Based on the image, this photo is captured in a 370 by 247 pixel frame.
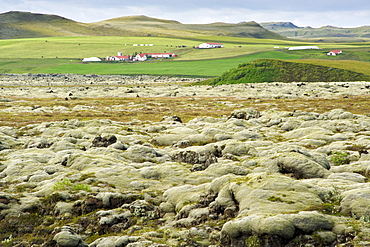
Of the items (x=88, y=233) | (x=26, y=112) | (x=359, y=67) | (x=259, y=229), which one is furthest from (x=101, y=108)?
(x=359, y=67)

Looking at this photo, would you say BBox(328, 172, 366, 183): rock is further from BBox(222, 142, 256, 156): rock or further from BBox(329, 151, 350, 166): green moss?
BBox(222, 142, 256, 156): rock

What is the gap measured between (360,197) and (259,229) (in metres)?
6.14

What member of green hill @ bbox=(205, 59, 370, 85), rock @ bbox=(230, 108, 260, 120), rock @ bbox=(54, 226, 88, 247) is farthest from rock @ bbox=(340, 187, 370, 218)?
green hill @ bbox=(205, 59, 370, 85)

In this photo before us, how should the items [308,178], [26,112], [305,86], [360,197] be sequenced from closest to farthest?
[360,197] < [308,178] < [26,112] < [305,86]

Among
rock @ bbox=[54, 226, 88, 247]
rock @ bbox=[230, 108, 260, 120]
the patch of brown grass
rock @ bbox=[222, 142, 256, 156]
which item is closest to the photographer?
rock @ bbox=[54, 226, 88, 247]

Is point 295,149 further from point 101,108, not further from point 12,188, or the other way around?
point 101,108

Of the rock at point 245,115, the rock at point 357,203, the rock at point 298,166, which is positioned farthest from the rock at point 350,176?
the rock at point 245,115

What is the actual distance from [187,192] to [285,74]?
131703 millimetres

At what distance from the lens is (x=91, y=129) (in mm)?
Result: 48562

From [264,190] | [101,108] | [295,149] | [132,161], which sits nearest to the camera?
[264,190]

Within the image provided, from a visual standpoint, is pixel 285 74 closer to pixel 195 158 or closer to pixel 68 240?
pixel 195 158

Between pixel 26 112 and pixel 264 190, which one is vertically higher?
pixel 264 190

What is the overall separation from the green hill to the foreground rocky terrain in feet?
345

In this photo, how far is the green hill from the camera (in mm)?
144575
